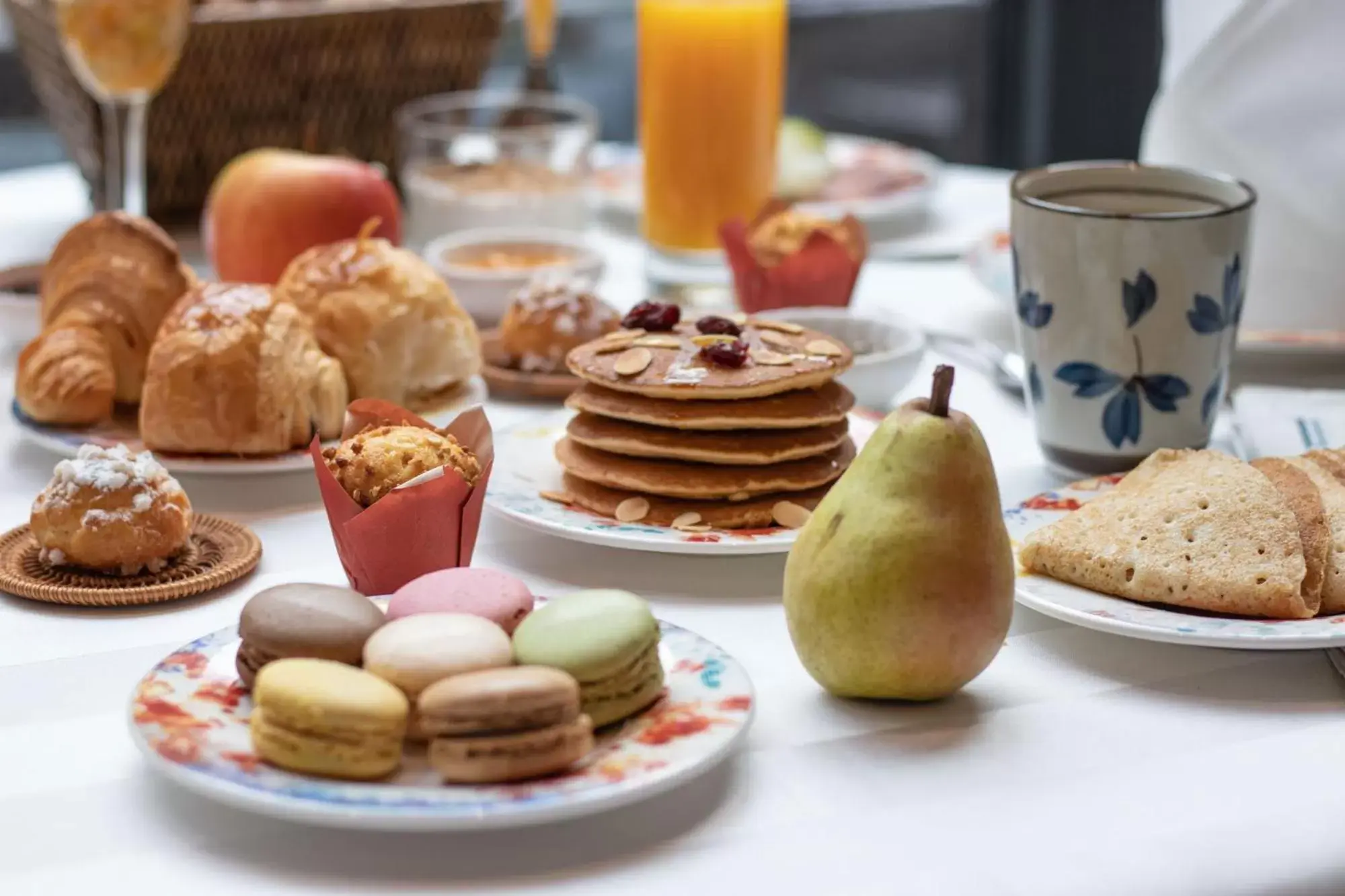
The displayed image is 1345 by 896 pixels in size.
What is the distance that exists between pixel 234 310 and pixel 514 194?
589 mm

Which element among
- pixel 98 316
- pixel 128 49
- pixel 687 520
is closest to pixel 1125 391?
pixel 687 520

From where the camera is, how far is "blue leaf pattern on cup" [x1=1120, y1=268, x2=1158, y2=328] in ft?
3.38

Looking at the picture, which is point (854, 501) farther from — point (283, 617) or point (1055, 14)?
point (1055, 14)

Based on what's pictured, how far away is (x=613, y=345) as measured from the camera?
1.00 meters

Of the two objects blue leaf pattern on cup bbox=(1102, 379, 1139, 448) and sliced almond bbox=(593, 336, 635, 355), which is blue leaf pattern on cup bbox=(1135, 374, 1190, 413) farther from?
sliced almond bbox=(593, 336, 635, 355)

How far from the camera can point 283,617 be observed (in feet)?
2.29

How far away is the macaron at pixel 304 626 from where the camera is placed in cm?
68

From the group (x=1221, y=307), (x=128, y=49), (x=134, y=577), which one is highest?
(x=128, y=49)

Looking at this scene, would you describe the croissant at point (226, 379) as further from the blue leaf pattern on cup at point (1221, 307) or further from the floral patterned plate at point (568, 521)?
the blue leaf pattern on cup at point (1221, 307)

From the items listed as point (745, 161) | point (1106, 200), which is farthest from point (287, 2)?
point (1106, 200)

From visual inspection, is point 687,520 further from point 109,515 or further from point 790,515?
point 109,515

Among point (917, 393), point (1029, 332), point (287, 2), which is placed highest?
point (287, 2)

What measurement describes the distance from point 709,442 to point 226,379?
316 millimetres

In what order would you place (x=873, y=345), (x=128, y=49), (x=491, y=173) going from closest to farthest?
(x=873, y=345)
(x=128, y=49)
(x=491, y=173)
